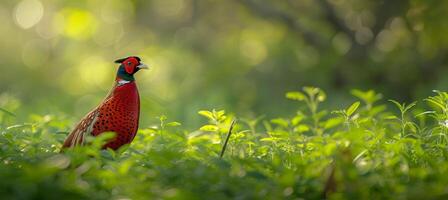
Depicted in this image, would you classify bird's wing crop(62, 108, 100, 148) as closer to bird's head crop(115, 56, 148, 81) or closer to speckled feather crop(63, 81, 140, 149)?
speckled feather crop(63, 81, 140, 149)

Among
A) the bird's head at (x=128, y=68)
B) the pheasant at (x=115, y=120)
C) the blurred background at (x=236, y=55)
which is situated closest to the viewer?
the pheasant at (x=115, y=120)

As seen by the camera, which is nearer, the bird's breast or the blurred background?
the bird's breast

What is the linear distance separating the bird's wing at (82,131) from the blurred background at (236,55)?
257 centimetres

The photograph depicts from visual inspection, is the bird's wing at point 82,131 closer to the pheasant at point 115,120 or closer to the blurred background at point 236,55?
the pheasant at point 115,120

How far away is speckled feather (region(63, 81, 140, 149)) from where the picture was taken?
4602mm

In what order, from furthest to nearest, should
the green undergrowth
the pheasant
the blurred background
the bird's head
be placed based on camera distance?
the blurred background, the bird's head, the pheasant, the green undergrowth

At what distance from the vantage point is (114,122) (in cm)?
462

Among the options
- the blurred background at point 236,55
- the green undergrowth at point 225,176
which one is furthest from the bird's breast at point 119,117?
the blurred background at point 236,55

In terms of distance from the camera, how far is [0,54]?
69.5ft

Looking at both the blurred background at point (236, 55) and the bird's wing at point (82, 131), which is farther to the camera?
the blurred background at point (236, 55)

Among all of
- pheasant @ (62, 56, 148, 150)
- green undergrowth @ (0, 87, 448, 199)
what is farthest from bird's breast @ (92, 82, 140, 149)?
green undergrowth @ (0, 87, 448, 199)

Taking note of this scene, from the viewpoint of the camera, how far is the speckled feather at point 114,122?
4602 millimetres

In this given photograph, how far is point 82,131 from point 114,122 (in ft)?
0.69

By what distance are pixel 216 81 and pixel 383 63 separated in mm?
3620
